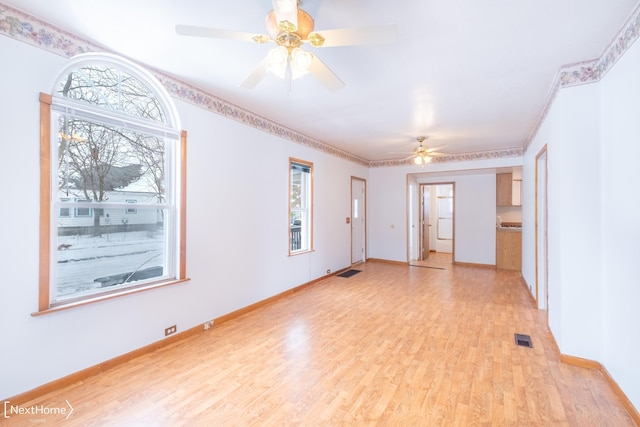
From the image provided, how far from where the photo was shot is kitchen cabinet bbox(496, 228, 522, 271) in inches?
250

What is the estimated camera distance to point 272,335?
10.2 feet

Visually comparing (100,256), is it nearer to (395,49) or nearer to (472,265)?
(395,49)

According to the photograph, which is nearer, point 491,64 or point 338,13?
point 338,13

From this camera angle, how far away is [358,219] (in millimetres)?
7035

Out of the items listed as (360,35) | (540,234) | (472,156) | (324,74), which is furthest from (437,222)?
(360,35)

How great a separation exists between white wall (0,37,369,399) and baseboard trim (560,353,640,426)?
3.37 m

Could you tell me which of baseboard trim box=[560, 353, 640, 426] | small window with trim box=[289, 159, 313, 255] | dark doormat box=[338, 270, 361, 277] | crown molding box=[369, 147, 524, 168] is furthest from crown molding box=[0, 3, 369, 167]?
baseboard trim box=[560, 353, 640, 426]

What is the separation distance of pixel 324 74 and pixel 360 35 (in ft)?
1.44

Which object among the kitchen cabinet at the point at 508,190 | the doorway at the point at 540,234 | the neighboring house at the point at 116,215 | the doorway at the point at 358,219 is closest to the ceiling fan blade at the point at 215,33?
the neighboring house at the point at 116,215

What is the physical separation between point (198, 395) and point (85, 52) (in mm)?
2791

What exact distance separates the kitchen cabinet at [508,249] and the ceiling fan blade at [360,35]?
6359mm

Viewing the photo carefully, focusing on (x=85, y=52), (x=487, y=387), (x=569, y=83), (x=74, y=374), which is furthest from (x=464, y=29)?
(x=74, y=374)

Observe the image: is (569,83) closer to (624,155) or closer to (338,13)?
(624,155)

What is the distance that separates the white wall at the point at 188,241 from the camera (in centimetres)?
195
